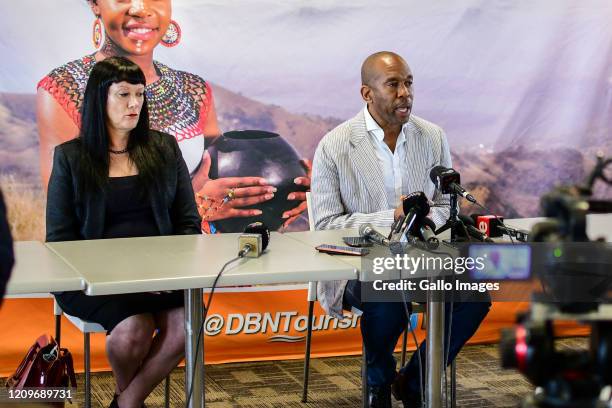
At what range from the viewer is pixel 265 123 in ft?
14.3

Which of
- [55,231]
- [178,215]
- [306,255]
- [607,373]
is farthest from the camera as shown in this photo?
[178,215]

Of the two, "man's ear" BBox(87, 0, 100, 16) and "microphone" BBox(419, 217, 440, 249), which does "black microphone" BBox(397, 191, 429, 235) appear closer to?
"microphone" BBox(419, 217, 440, 249)

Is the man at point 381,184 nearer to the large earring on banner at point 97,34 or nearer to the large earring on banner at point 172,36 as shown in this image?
the large earring on banner at point 172,36

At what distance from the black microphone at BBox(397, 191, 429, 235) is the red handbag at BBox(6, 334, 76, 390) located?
45.2 inches

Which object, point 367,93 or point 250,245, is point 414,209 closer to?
point 250,245

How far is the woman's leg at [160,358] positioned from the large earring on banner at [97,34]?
60.1 inches

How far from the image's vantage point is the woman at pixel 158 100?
407 centimetres

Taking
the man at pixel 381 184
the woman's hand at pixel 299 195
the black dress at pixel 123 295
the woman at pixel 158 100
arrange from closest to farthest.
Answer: the black dress at pixel 123 295 → the man at pixel 381 184 → the woman at pixel 158 100 → the woman's hand at pixel 299 195

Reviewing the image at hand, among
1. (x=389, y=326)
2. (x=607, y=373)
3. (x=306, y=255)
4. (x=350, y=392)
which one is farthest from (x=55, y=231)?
(x=607, y=373)

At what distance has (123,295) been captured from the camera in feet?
10.0

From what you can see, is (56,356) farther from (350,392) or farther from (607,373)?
(607,373)

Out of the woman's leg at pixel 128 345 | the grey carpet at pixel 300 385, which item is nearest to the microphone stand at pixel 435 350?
the grey carpet at pixel 300 385

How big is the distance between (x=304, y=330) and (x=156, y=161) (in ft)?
4.82

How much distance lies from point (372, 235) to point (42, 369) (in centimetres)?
113
